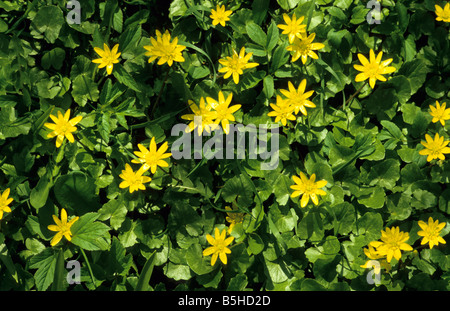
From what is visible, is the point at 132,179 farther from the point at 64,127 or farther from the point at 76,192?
the point at 64,127

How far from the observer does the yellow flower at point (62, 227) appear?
→ 71.6 inches

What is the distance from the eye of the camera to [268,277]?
1.93 metres

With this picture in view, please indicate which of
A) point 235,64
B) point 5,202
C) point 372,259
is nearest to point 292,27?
point 235,64

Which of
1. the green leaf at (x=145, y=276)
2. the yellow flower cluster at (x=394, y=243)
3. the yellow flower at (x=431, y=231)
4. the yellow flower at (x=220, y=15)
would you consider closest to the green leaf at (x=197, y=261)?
the green leaf at (x=145, y=276)

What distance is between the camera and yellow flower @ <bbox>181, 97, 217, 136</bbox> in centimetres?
188

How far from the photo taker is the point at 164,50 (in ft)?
6.10

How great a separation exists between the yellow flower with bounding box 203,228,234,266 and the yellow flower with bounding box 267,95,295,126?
57cm

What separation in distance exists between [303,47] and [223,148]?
24.2 inches

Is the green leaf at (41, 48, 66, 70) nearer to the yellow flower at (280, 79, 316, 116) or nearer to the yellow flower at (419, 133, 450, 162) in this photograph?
the yellow flower at (280, 79, 316, 116)

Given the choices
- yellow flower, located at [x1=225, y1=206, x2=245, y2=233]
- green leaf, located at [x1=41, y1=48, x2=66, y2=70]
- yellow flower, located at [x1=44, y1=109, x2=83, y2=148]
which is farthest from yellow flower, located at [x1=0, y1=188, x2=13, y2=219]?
yellow flower, located at [x1=225, y1=206, x2=245, y2=233]

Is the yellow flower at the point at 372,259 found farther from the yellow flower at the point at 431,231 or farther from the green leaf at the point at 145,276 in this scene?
the green leaf at the point at 145,276

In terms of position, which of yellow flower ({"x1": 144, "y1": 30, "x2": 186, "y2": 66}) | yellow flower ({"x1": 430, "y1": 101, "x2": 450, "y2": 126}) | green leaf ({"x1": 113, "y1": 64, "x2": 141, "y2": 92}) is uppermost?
yellow flower ({"x1": 144, "y1": 30, "x2": 186, "y2": 66})
